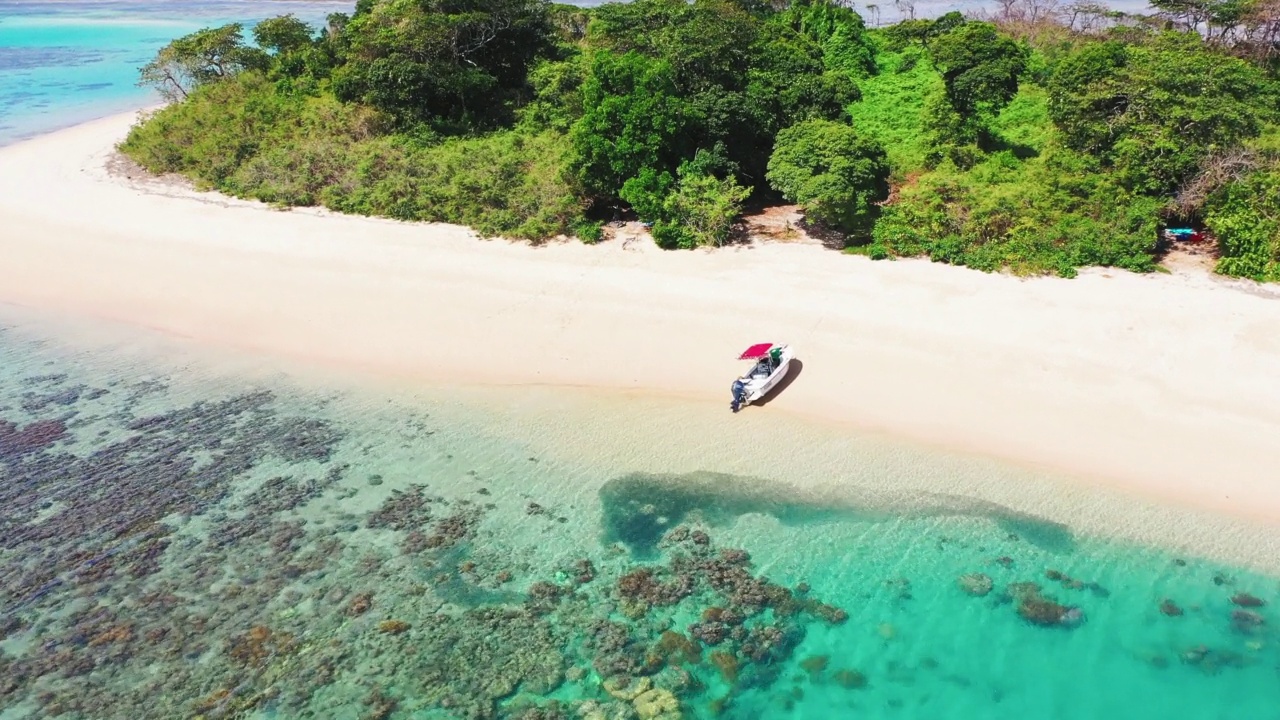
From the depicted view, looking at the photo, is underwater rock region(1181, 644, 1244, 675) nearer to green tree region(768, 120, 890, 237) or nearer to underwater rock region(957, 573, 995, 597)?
underwater rock region(957, 573, 995, 597)

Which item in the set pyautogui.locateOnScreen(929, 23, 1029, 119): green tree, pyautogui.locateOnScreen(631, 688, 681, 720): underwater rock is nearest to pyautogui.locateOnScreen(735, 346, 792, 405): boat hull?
pyautogui.locateOnScreen(631, 688, 681, 720): underwater rock

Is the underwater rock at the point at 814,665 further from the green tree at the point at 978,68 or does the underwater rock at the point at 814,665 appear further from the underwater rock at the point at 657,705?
the green tree at the point at 978,68

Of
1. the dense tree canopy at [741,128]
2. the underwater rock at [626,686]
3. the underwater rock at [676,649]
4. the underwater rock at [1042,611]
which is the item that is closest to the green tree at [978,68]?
the dense tree canopy at [741,128]

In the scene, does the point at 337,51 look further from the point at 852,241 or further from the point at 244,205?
the point at 852,241

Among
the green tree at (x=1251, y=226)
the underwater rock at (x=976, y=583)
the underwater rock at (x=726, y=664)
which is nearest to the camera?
the underwater rock at (x=726, y=664)

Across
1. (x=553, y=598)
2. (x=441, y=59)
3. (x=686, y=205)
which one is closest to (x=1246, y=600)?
(x=553, y=598)

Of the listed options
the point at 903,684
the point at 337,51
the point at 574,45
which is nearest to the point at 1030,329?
the point at 903,684
